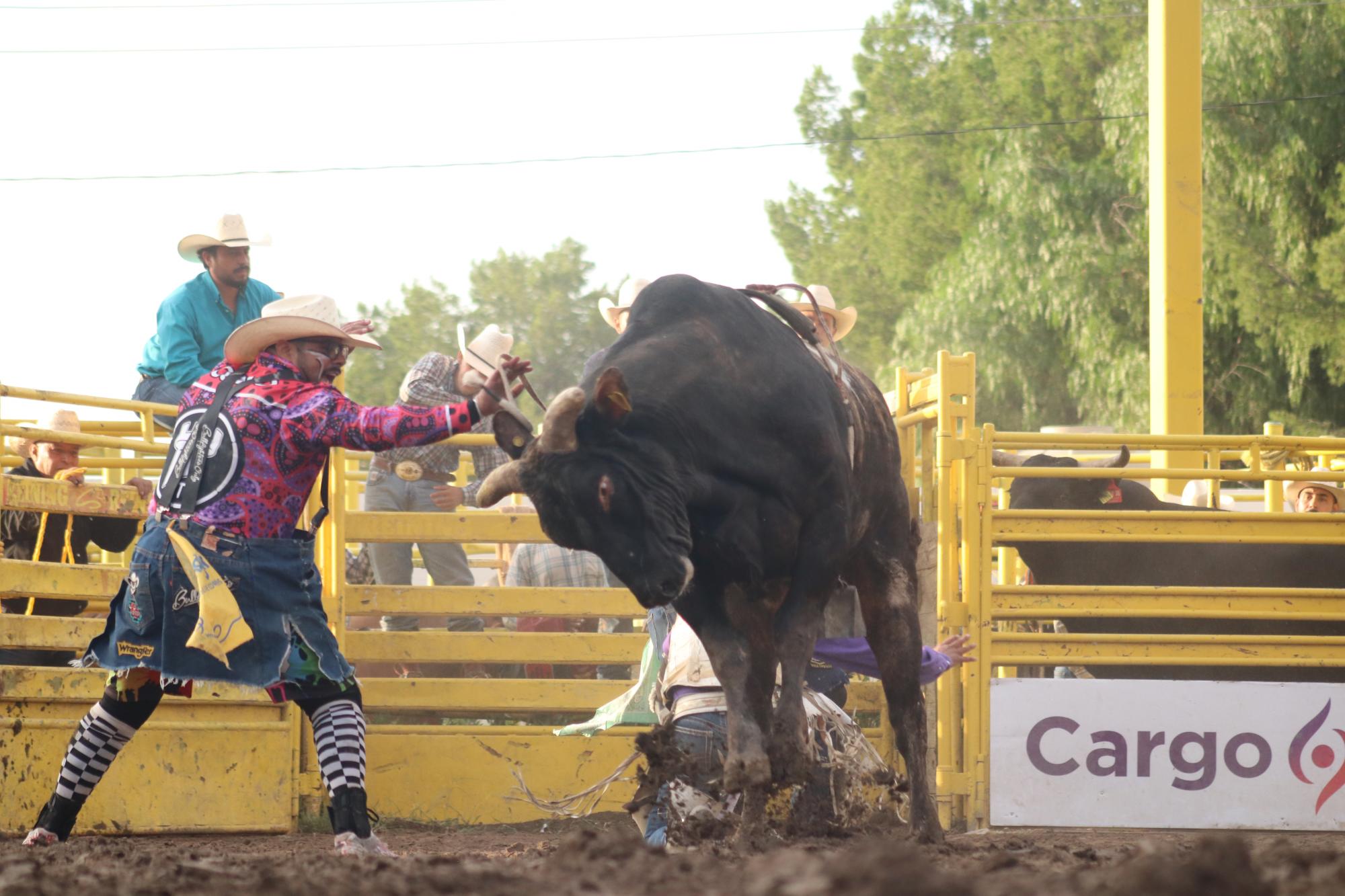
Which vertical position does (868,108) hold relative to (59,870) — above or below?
above

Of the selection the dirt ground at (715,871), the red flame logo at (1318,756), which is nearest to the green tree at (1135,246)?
the red flame logo at (1318,756)

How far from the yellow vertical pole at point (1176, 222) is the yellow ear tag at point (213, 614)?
7944mm

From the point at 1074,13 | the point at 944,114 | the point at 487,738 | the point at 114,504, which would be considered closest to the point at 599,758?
the point at 487,738

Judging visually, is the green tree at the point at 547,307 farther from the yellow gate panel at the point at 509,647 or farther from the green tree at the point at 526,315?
the yellow gate panel at the point at 509,647

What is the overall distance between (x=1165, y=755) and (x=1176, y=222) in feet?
18.5

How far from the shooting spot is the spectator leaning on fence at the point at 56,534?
678 centimetres

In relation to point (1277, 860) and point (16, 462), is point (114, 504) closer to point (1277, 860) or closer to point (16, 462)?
point (16, 462)

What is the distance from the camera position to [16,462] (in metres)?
8.06

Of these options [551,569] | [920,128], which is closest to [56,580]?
[551,569]

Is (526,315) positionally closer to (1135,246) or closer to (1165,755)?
(1135,246)

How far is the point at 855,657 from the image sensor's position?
19.8 feet

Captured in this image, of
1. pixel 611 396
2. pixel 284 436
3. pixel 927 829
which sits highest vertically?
pixel 611 396

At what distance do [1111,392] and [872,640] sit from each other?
15.8m

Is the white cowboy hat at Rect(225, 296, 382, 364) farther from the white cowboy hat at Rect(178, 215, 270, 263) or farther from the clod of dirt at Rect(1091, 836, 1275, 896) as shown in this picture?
the clod of dirt at Rect(1091, 836, 1275, 896)
